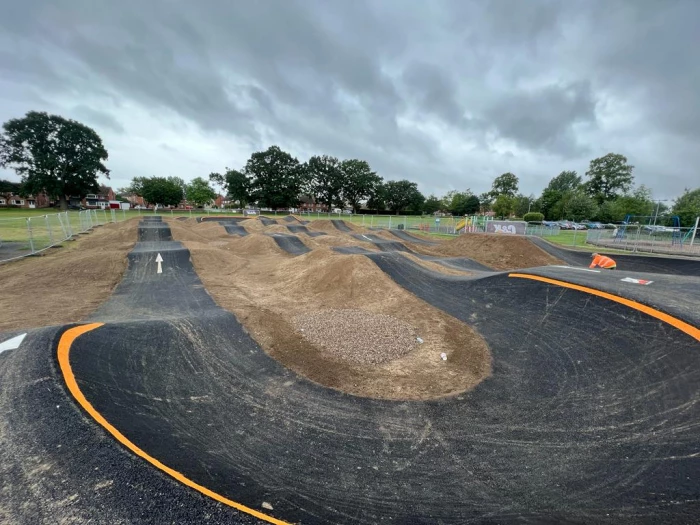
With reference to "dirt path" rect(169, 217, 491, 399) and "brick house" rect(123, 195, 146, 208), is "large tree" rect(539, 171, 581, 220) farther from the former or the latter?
"brick house" rect(123, 195, 146, 208)

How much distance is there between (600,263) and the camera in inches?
581

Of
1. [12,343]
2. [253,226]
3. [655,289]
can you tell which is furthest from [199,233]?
[655,289]

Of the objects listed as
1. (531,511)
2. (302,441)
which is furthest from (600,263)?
(302,441)

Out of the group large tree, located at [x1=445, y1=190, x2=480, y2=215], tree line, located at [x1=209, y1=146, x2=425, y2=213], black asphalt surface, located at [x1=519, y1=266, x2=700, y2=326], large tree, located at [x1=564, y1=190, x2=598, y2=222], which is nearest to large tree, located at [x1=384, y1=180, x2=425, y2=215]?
tree line, located at [x1=209, y1=146, x2=425, y2=213]

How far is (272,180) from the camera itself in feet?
254

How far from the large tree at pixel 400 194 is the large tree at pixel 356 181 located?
7.52 meters

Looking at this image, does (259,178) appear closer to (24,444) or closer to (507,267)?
(507,267)

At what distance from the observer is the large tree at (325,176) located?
92.6 meters

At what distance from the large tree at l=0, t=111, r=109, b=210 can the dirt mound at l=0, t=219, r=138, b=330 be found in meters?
60.3

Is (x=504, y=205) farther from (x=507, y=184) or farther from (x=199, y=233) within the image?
(x=199, y=233)

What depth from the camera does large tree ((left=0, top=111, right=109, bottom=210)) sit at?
55.2 metres

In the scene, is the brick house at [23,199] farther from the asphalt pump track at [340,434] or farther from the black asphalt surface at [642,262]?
the black asphalt surface at [642,262]

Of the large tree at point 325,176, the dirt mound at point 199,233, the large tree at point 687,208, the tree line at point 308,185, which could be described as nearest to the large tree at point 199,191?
the tree line at point 308,185

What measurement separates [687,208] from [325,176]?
77.4 meters
